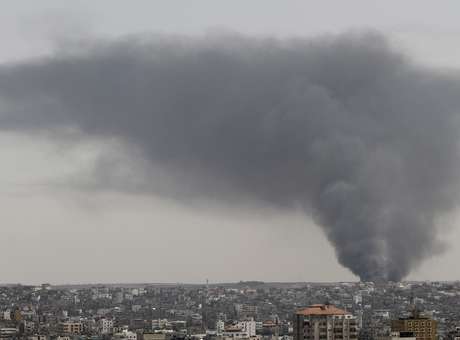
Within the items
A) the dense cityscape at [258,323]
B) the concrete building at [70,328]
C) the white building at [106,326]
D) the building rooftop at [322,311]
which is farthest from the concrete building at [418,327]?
the concrete building at [70,328]

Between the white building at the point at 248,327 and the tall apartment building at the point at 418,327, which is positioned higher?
the white building at the point at 248,327

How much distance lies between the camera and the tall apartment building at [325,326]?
95375mm

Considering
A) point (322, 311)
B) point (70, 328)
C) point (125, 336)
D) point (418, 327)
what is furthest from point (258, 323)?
point (322, 311)

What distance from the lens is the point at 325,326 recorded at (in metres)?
95.7

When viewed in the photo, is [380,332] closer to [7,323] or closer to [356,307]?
[7,323]

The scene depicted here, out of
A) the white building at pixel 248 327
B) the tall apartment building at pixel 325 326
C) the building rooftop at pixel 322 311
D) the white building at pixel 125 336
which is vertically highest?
the white building at pixel 248 327

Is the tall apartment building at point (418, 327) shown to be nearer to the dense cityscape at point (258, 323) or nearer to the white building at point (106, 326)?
the dense cityscape at point (258, 323)

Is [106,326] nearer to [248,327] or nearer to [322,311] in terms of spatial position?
[248,327]

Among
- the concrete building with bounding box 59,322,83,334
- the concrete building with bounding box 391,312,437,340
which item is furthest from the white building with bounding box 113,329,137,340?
the concrete building with bounding box 391,312,437,340

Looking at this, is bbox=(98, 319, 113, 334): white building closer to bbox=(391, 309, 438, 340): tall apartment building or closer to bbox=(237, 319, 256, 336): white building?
bbox=(237, 319, 256, 336): white building

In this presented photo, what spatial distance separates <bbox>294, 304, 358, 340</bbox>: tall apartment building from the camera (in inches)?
3755

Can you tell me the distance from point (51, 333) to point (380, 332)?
43291 millimetres

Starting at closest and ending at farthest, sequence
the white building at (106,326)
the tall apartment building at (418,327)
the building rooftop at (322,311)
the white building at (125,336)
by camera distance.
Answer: the building rooftop at (322,311) → the tall apartment building at (418,327) → the white building at (125,336) → the white building at (106,326)

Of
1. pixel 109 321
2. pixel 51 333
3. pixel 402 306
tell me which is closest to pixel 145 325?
pixel 109 321
